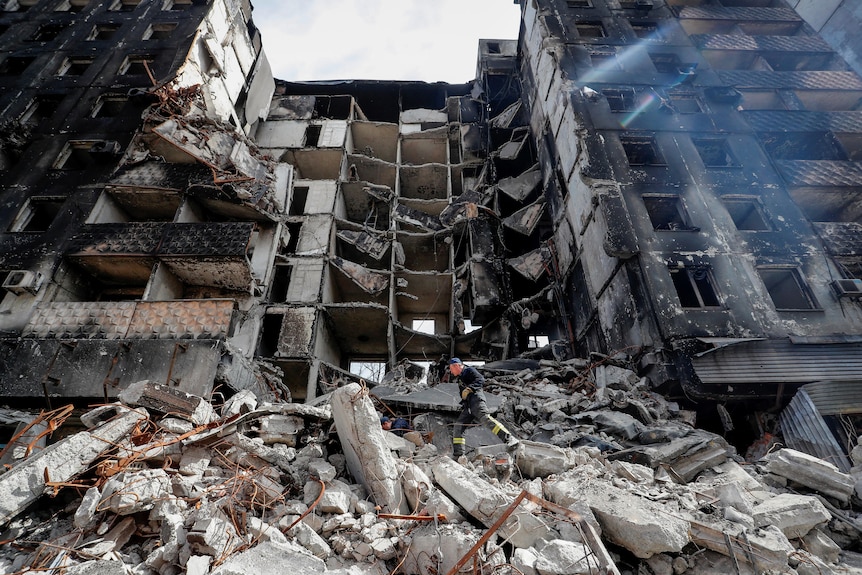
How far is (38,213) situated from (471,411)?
65.4 feet

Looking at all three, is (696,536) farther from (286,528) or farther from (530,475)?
(286,528)

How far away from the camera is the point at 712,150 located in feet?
58.8

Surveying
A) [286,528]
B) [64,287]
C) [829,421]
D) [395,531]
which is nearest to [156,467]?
[286,528]

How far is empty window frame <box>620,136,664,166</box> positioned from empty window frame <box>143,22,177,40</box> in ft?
84.2

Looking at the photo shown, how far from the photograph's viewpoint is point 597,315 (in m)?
15.9

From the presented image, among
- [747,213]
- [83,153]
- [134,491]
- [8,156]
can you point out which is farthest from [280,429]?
[8,156]

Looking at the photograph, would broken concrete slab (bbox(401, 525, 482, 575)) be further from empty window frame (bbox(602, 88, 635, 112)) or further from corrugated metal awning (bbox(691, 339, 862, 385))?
empty window frame (bbox(602, 88, 635, 112))

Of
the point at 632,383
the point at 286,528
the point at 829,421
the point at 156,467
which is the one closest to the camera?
the point at 286,528

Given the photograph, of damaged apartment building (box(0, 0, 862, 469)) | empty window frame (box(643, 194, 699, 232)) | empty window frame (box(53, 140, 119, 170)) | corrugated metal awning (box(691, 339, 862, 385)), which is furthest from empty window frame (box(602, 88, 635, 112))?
empty window frame (box(53, 140, 119, 170))

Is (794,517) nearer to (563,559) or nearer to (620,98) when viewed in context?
(563,559)

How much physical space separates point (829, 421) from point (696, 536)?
35.2 feet

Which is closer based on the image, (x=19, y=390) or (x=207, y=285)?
(x=19, y=390)

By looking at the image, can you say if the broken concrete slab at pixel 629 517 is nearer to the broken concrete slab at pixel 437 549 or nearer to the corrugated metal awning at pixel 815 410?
the broken concrete slab at pixel 437 549

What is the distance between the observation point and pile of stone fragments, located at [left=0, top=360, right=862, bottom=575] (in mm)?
3801
